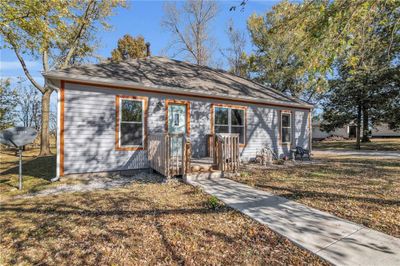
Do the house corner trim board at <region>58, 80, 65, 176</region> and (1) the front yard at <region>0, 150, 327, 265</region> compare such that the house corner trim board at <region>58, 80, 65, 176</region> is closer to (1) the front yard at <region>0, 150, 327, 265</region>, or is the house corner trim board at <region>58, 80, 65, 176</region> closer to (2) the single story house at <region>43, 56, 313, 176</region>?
(2) the single story house at <region>43, 56, 313, 176</region>

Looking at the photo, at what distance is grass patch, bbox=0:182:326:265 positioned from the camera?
2.62 meters

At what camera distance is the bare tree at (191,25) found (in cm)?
2244

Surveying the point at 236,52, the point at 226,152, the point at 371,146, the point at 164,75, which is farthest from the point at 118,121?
the point at 371,146

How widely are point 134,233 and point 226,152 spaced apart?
4.09 m

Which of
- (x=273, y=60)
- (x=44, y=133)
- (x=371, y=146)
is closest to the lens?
(x=44, y=133)

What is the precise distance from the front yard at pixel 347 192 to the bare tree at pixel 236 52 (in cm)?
2107

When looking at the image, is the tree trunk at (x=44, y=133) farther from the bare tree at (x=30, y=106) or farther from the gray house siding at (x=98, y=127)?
the bare tree at (x=30, y=106)

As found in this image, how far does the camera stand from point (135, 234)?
3186mm

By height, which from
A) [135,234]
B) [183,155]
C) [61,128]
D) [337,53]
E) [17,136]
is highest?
[337,53]

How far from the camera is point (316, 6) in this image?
5383 mm

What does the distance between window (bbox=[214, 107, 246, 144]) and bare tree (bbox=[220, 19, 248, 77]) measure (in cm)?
1776

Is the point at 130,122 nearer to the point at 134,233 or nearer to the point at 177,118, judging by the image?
the point at 177,118

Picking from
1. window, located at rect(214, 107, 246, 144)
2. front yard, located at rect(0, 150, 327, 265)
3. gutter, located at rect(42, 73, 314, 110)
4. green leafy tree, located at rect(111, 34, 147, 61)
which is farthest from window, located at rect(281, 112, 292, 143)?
green leafy tree, located at rect(111, 34, 147, 61)

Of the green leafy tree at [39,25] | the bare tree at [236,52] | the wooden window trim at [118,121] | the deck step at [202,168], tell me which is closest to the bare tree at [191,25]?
the bare tree at [236,52]
